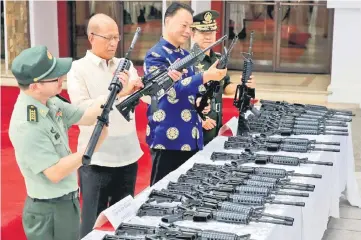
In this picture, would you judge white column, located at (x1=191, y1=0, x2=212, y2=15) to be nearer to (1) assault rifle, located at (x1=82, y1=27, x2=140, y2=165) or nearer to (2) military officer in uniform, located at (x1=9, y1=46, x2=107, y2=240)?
(1) assault rifle, located at (x1=82, y1=27, x2=140, y2=165)

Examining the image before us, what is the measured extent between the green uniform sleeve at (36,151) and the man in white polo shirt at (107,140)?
2.26 ft

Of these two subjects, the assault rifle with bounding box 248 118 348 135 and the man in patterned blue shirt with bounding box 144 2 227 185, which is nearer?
the man in patterned blue shirt with bounding box 144 2 227 185

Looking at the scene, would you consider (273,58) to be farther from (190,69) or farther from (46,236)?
(46,236)

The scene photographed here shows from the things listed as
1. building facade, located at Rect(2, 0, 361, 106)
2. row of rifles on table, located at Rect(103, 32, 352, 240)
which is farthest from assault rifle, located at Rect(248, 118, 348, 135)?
building facade, located at Rect(2, 0, 361, 106)

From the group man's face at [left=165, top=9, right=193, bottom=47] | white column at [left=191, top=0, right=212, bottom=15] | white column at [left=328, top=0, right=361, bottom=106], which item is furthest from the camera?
white column at [left=191, top=0, right=212, bottom=15]

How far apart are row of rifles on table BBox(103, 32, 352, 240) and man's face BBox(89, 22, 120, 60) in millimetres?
291

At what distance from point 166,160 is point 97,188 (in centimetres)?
58

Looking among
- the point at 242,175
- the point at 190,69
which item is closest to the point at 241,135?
the point at 190,69

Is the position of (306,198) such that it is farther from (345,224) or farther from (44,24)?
(44,24)

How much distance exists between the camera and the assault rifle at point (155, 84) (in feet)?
10.1

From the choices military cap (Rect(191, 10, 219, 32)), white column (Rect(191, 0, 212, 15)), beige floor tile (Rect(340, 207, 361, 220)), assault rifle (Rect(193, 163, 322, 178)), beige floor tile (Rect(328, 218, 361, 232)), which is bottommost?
beige floor tile (Rect(328, 218, 361, 232))

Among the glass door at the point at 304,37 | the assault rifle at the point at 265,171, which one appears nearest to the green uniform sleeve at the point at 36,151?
the assault rifle at the point at 265,171

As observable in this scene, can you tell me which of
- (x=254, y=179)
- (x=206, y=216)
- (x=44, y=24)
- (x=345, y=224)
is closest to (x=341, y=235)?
(x=345, y=224)

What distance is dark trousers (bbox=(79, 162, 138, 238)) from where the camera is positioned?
11.1ft
